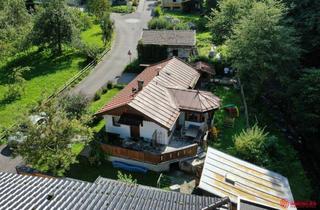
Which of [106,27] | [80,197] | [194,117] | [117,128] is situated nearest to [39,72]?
[106,27]

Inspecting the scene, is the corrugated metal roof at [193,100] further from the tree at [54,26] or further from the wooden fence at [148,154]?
the tree at [54,26]

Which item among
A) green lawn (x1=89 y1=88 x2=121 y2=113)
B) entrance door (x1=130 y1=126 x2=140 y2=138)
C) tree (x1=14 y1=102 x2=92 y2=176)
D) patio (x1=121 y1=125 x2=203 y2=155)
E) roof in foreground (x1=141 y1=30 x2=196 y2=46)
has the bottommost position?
green lawn (x1=89 y1=88 x2=121 y2=113)

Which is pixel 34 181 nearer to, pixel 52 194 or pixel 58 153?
pixel 52 194

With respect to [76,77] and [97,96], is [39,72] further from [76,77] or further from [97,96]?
[97,96]

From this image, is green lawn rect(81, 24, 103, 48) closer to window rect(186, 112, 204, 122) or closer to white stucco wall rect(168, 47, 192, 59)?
white stucco wall rect(168, 47, 192, 59)

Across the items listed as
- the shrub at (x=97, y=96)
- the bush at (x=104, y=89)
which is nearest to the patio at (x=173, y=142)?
the shrub at (x=97, y=96)

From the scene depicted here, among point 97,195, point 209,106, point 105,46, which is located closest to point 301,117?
point 209,106

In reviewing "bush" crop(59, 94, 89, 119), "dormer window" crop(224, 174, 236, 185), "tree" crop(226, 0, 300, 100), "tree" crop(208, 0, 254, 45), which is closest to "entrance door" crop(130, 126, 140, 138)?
"bush" crop(59, 94, 89, 119)
